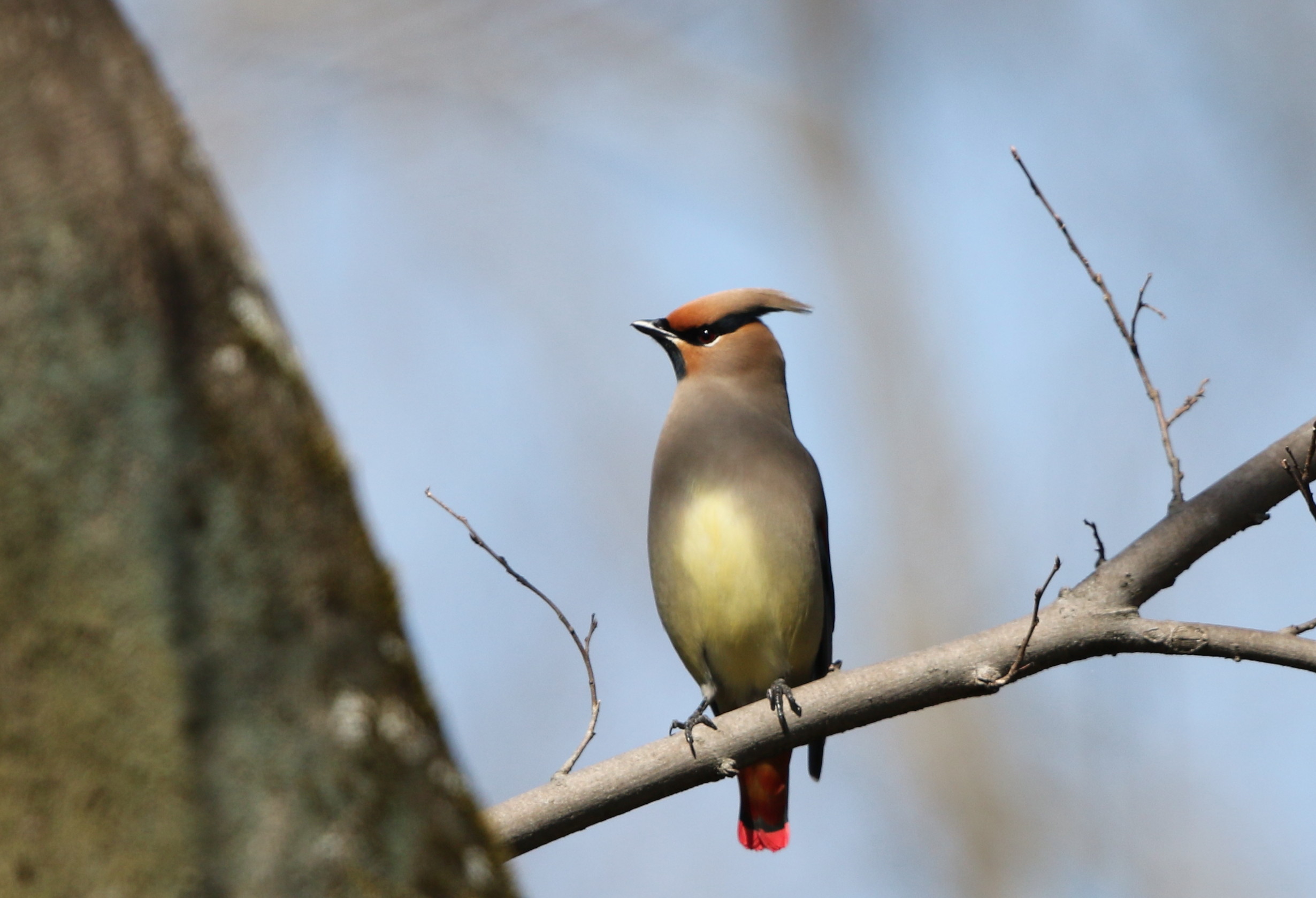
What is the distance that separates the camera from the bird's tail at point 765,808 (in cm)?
476

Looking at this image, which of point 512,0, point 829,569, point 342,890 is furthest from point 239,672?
point 829,569

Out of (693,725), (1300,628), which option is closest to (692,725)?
(693,725)

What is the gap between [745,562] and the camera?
4504 mm

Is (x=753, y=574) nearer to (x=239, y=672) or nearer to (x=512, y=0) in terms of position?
(x=512, y=0)

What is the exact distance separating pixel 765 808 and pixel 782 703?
5.07 feet

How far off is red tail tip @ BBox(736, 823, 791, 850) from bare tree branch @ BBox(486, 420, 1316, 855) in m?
1.68

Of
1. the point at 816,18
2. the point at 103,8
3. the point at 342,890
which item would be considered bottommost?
the point at 342,890

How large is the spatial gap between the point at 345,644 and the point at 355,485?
0.17 meters

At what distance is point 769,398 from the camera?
5129 millimetres

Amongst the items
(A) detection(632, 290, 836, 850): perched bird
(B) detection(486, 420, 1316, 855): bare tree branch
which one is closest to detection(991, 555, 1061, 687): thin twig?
(B) detection(486, 420, 1316, 855): bare tree branch

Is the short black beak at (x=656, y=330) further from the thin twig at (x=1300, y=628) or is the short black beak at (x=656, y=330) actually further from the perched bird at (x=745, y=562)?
the thin twig at (x=1300, y=628)

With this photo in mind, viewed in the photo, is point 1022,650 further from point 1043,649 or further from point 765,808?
point 765,808

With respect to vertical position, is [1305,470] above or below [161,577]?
above

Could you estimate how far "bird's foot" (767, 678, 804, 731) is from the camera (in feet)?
10.8
